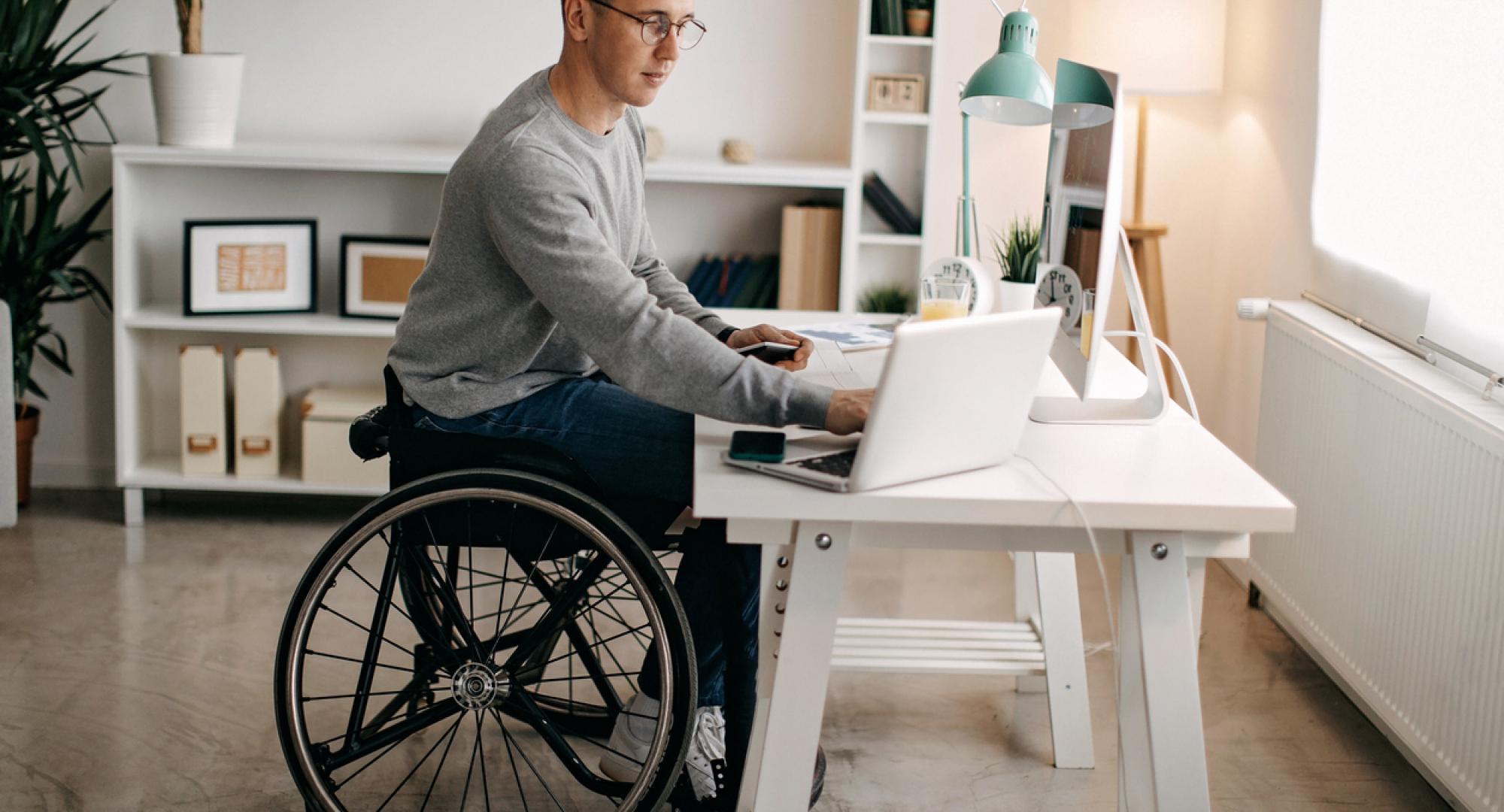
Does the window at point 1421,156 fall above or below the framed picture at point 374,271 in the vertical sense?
above

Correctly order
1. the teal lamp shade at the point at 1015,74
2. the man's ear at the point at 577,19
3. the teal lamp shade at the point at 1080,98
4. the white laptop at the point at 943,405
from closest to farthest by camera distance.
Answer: the white laptop at the point at 943,405 < the teal lamp shade at the point at 1080,98 < the man's ear at the point at 577,19 < the teal lamp shade at the point at 1015,74

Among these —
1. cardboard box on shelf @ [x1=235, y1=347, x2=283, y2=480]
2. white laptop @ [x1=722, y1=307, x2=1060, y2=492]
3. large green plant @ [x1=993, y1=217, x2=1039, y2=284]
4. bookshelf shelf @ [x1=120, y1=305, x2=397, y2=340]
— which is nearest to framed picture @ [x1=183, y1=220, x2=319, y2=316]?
bookshelf shelf @ [x1=120, y1=305, x2=397, y2=340]

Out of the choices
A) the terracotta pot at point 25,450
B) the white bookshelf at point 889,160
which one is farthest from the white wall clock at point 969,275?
the terracotta pot at point 25,450

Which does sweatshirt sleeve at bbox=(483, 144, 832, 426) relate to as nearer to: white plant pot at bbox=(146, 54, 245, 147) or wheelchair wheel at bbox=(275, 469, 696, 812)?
wheelchair wheel at bbox=(275, 469, 696, 812)

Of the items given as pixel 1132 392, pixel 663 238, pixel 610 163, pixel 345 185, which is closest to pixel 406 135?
pixel 345 185

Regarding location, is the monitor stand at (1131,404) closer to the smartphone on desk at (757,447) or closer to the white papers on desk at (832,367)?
the white papers on desk at (832,367)

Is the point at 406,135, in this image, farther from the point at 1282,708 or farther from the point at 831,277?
the point at 1282,708

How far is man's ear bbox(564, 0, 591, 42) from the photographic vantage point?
1947mm

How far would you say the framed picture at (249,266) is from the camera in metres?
3.61

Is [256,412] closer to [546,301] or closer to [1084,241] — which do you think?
[546,301]

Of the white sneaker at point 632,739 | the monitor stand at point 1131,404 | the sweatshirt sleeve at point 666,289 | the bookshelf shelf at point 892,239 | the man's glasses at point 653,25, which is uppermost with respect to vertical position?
the man's glasses at point 653,25

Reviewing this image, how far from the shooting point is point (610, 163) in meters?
2.11

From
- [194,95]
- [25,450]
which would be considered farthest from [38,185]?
Result: [25,450]

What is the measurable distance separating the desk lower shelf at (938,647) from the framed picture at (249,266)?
190cm
